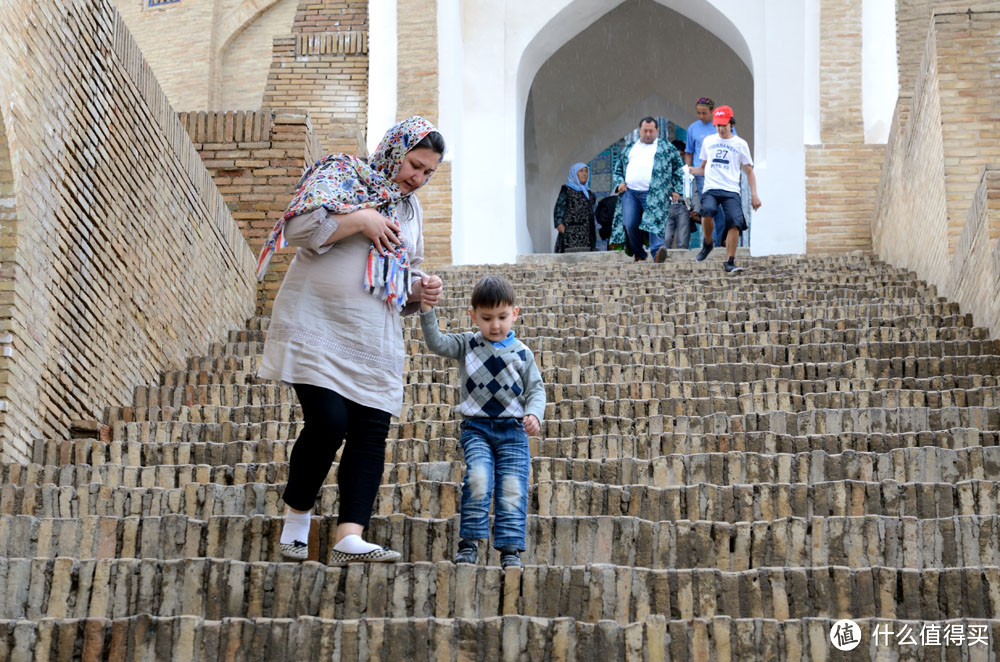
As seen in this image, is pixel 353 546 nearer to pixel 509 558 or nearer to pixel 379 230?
pixel 509 558

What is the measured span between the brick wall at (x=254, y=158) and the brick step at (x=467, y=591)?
619 centimetres

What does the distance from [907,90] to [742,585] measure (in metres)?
12.5

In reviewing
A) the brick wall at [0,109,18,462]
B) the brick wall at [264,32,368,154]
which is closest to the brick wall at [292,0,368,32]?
the brick wall at [264,32,368,154]

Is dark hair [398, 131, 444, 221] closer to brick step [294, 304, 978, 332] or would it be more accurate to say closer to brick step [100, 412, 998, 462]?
brick step [100, 412, 998, 462]

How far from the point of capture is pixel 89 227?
22.4 ft

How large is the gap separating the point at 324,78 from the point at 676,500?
14.6m

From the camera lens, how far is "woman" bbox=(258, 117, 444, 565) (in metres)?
4.37

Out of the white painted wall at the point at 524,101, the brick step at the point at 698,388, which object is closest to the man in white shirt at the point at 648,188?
the white painted wall at the point at 524,101

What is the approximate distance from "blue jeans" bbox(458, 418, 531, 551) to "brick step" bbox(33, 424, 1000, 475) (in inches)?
29.7

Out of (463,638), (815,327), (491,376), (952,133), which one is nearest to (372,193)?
(491,376)

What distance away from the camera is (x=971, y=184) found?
366 inches

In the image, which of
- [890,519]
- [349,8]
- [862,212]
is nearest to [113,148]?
[890,519]

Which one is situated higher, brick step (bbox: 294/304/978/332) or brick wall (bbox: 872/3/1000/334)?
brick wall (bbox: 872/3/1000/334)

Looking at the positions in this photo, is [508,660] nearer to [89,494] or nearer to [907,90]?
[89,494]
